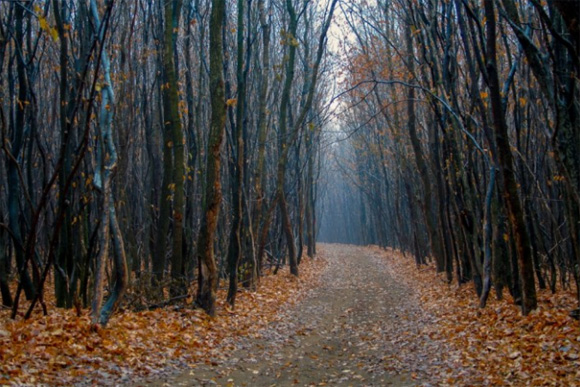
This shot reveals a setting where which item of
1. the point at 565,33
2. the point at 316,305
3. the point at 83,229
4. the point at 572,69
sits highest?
the point at 565,33

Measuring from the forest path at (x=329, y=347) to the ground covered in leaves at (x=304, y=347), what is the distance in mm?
21

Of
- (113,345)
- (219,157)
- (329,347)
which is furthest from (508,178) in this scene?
(113,345)

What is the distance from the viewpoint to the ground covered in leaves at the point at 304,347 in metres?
6.25

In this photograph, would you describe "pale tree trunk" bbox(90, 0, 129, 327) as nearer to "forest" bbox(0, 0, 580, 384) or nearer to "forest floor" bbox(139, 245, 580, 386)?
"forest" bbox(0, 0, 580, 384)

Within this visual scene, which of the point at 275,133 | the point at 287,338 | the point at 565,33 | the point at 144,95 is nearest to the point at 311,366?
the point at 287,338

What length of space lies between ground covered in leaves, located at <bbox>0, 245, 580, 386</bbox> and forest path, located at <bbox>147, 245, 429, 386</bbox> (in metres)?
0.02

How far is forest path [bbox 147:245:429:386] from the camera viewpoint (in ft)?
22.7

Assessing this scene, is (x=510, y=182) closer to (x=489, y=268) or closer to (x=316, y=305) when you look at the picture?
(x=489, y=268)

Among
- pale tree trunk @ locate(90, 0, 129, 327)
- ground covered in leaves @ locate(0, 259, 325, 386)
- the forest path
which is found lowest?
the forest path

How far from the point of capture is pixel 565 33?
7.94m

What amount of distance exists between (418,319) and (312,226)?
19992 mm

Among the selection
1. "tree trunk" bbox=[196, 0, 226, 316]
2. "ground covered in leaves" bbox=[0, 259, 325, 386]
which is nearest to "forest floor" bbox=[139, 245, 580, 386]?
"ground covered in leaves" bbox=[0, 259, 325, 386]

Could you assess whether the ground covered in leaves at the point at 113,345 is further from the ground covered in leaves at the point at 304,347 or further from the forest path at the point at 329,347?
the forest path at the point at 329,347

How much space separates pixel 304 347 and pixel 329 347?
0.43 metres
